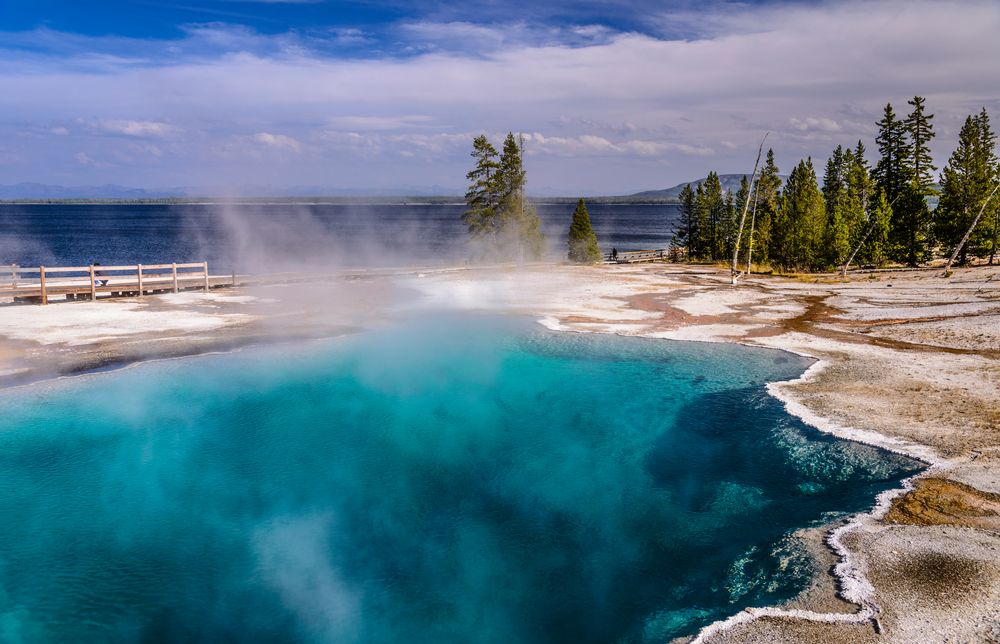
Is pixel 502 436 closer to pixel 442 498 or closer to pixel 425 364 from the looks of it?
pixel 442 498

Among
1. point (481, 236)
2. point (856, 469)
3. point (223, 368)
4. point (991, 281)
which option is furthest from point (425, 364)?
point (481, 236)

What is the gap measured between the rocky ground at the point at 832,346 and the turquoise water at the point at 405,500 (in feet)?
2.85

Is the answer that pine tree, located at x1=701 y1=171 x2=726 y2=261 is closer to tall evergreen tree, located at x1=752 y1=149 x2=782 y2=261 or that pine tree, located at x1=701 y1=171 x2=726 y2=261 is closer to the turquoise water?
tall evergreen tree, located at x1=752 y1=149 x2=782 y2=261

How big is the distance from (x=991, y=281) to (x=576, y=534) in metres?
35.8

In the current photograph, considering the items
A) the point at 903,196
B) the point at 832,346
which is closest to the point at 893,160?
the point at 903,196

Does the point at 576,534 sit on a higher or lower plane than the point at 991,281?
lower

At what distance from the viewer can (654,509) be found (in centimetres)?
1249

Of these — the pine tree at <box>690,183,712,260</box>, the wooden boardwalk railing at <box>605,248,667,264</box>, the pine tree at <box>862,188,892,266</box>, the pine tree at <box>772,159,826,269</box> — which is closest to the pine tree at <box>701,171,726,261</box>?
the pine tree at <box>690,183,712,260</box>

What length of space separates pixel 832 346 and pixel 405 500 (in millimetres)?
17263

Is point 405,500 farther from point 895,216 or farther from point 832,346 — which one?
point 895,216

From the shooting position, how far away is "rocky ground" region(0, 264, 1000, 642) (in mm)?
8711

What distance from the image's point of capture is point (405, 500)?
13.0m

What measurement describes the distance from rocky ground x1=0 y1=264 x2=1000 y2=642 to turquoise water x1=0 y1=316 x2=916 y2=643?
87 cm

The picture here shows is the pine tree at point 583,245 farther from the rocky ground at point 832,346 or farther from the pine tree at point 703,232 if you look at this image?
the pine tree at point 703,232
